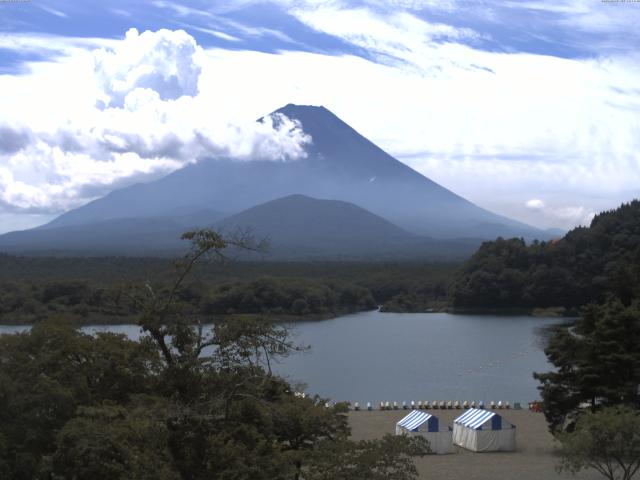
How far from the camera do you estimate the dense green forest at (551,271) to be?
46.8 metres

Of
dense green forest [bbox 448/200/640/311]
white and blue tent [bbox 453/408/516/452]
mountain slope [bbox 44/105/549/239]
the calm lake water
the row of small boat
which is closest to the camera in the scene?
white and blue tent [bbox 453/408/516/452]

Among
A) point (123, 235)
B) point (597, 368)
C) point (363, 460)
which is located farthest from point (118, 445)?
point (123, 235)

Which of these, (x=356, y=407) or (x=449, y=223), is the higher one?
(x=449, y=223)

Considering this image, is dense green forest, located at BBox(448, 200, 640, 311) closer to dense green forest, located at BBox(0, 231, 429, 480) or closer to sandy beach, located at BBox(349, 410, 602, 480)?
sandy beach, located at BBox(349, 410, 602, 480)

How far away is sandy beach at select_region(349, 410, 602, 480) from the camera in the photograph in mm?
13023

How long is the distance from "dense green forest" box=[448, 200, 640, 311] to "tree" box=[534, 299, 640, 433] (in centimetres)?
3114

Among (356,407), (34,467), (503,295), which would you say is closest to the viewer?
(34,467)

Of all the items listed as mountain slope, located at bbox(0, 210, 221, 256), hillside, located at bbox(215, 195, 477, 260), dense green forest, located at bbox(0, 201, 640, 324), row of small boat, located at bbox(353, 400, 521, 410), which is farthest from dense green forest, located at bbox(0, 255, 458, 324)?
mountain slope, located at bbox(0, 210, 221, 256)

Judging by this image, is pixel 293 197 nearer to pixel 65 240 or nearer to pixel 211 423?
pixel 65 240

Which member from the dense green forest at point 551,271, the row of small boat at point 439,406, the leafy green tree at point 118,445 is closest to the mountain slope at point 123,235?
the dense green forest at point 551,271

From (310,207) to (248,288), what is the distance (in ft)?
293

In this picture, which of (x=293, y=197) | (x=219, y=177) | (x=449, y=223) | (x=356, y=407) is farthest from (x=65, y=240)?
(x=356, y=407)

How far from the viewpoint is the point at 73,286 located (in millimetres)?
40625

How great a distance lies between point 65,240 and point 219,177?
1766 inches
